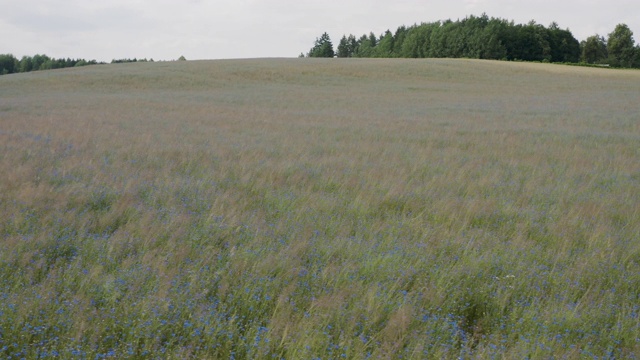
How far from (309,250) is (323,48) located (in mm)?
119027

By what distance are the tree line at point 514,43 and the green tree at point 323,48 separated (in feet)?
81.5

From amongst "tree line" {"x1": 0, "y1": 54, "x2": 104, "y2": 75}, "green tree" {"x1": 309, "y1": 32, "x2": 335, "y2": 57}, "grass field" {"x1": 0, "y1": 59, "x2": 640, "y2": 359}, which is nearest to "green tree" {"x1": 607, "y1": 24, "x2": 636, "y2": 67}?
"green tree" {"x1": 309, "y1": 32, "x2": 335, "y2": 57}

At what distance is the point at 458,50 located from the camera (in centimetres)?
8919

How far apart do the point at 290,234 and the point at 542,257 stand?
2274mm

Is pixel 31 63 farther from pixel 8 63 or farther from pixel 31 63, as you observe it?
pixel 8 63

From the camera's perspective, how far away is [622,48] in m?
86.6

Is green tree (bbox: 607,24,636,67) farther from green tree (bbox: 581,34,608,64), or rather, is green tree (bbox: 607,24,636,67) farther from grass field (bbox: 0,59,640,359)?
grass field (bbox: 0,59,640,359)

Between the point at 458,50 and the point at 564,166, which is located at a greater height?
the point at 458,50

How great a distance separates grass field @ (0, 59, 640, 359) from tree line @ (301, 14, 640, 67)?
8042 cm

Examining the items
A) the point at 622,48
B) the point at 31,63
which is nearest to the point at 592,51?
the point at 622,48

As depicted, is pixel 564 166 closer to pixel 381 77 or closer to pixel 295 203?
pixel 295 203

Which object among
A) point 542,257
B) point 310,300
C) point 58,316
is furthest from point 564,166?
point 58,316

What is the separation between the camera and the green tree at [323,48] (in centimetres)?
11931

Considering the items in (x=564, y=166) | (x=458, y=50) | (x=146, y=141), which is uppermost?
(x=458, y=50)
